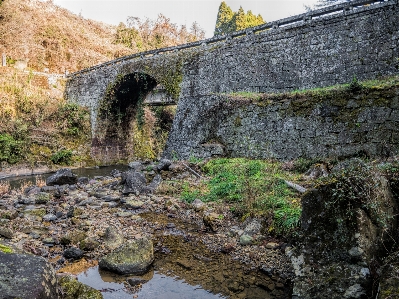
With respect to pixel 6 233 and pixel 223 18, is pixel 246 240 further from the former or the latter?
pixel 223 18

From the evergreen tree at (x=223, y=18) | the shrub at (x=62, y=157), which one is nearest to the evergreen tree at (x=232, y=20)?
the evergreen tree at (x=223, y=18)

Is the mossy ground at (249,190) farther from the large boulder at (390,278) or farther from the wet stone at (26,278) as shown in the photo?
the wet stone at (26,278)

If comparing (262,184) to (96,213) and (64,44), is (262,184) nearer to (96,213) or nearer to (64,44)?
(96,213)

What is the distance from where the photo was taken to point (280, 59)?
12789mm

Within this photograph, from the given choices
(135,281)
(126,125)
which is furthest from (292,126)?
(126,125)

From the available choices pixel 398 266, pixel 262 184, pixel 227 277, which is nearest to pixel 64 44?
pixel 262 184

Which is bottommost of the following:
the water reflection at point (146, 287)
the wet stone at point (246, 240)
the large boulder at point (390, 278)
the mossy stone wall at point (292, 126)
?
the water reflection at point (146, 287)

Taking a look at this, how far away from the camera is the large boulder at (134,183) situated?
9.01 meters

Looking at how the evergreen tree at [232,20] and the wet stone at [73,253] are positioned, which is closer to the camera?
the wet stone at [73,253]

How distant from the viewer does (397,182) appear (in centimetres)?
382

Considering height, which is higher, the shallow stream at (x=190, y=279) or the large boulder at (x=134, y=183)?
the large boulder at (x=134, y=183)

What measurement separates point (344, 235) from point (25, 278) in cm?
321

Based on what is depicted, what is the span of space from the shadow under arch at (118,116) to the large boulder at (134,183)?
35.8 ft

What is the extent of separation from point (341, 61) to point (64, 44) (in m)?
21.7
